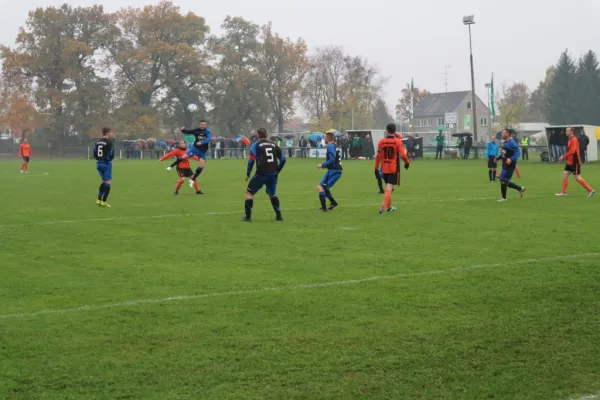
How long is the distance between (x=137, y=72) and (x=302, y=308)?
261 feet

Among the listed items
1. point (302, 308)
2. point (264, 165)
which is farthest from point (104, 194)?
point (302, 308)

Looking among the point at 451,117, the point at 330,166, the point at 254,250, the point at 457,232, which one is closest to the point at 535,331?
the point at 254,250

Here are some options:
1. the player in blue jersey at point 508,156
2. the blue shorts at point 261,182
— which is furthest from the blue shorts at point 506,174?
the blue shorts at point 261,182

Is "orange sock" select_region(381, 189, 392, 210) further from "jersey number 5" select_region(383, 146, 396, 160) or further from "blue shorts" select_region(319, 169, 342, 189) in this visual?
"blue shorts" select_region(319, 169, 342, 189)

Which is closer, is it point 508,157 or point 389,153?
point 389,153

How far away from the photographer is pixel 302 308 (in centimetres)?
830

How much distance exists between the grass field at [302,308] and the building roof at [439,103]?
124 m

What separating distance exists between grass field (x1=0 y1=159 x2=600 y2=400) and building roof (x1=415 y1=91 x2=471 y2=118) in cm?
12353

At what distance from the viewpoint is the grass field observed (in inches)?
235

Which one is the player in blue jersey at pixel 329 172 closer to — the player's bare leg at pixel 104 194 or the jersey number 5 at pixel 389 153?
the jersey number 5 at pixel 389 153

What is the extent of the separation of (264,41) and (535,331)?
87301 millimetres

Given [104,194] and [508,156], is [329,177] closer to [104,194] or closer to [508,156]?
[508,156]

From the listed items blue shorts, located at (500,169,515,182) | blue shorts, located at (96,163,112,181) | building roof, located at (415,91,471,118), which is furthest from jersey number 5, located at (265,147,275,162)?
building roof, located at (415,91,471,118)

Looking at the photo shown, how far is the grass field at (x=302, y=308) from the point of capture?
597 cm
